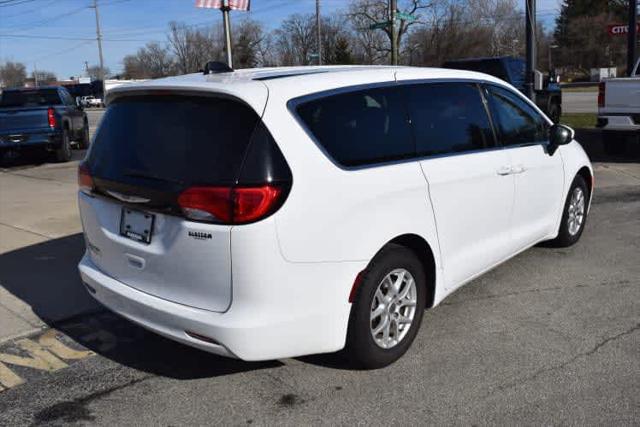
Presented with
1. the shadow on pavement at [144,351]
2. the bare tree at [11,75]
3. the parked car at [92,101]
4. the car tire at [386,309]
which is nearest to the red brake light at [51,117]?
the shadow on pavement at [144,351]

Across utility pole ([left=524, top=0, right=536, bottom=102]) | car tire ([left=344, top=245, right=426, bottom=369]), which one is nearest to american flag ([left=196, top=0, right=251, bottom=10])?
utility pole ([left=524, top=0, right=536, bottom=102])

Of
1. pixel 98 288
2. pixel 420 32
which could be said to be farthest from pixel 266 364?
pixel 420 32

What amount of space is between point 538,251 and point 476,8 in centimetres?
5308

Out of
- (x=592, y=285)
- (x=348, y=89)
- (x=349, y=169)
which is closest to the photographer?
(x=349, y=169)

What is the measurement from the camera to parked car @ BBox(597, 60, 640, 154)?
426 inches

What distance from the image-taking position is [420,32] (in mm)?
53281

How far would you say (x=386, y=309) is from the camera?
3.71 metres

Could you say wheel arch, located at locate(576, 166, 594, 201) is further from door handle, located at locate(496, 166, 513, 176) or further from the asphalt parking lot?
door handle, located at locate(496, 166, 513, 176)

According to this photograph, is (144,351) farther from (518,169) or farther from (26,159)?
(26,159)

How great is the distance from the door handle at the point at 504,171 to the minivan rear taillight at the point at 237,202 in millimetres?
2031

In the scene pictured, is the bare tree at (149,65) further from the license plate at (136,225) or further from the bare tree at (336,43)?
the license plate at (136,225)

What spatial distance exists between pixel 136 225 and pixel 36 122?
1178 cm

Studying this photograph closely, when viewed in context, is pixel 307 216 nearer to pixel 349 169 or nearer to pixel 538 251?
pixel 349 169

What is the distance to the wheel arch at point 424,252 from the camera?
12.4 feet
